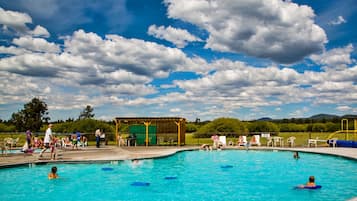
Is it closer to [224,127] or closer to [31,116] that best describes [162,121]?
[224,127]

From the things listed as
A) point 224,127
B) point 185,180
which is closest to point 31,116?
point 224,127

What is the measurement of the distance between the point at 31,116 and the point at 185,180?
1522 inches

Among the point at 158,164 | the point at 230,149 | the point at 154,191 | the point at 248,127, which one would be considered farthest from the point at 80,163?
the point at 248,127

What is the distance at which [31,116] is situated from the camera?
4631cm

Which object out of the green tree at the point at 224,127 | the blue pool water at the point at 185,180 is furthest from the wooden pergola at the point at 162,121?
the green tree at the point at 224,127

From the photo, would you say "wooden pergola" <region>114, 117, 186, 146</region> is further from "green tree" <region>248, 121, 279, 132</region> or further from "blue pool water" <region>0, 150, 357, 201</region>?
"green tree" <region>248, 121, 279, 132</region>

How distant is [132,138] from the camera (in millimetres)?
26047

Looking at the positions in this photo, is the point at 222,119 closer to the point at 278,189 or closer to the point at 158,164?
the point at 158,164

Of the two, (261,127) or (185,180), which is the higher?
(261,127)

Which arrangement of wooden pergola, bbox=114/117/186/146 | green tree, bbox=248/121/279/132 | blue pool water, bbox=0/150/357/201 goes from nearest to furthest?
blue pool water, bbox=0/150/357/201
wooden pergola, bbox=114/117/186/146
green tree, bbox=248/121/279/132

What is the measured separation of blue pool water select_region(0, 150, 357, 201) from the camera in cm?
1091

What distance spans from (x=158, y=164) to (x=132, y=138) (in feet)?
30.5

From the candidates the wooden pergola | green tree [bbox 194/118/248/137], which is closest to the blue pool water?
the wooden pergola

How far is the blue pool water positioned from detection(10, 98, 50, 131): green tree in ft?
108
